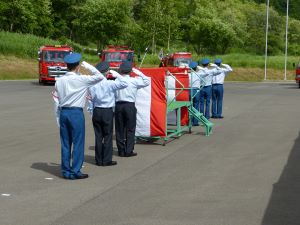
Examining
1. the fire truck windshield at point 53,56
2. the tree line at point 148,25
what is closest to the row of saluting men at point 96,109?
the fire truck windshield at point 53,56

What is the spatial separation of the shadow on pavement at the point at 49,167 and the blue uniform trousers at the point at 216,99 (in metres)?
9.60

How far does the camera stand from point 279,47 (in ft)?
285

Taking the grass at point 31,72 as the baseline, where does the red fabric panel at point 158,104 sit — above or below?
above

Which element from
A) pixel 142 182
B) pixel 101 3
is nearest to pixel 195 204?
pixel 142 182

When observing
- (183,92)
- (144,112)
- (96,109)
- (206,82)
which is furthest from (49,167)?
(206,82)

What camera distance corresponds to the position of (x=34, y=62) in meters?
57.2

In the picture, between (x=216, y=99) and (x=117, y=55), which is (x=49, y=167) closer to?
(x=216, y=99)

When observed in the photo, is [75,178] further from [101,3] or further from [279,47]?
[279,47]

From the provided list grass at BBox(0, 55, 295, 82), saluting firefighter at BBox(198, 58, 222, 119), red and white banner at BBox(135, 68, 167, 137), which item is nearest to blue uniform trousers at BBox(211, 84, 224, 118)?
saluting firefighter at BBox(198, 58, 222, 119)

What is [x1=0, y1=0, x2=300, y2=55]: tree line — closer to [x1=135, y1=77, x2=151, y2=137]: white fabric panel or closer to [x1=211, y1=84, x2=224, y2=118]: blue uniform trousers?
[x1=211, y1=84, x2=224, y2=118]: blue uniform trousers

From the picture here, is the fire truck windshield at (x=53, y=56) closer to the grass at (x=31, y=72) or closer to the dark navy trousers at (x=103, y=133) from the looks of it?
the grass at (x=31, y=72)

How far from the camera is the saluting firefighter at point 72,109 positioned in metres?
9.57

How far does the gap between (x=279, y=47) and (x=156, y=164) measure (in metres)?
78.0

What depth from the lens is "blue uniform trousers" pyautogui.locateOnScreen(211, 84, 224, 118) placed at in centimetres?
1998
